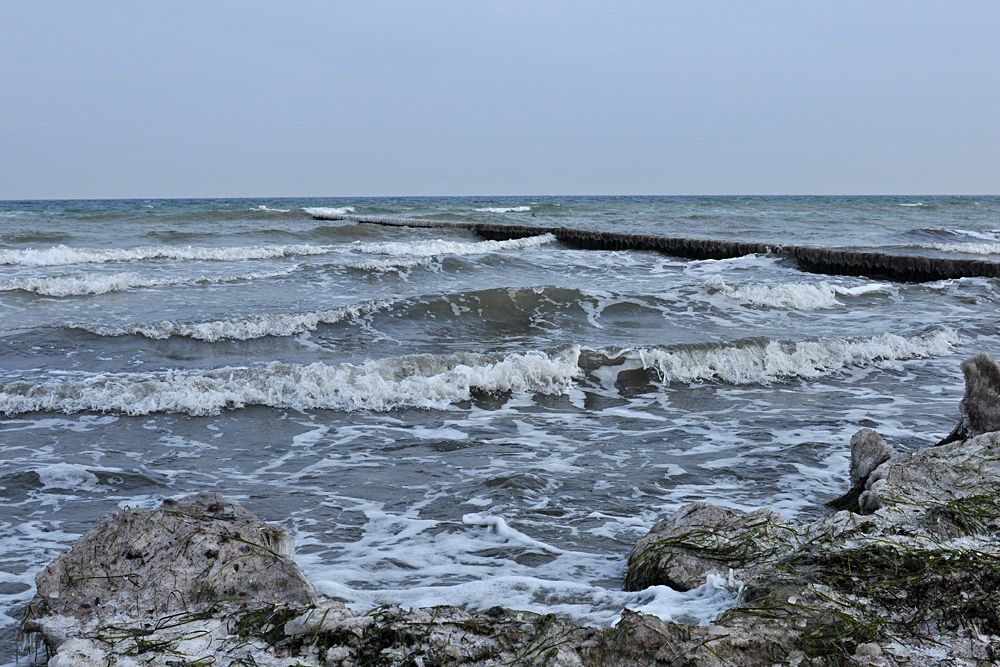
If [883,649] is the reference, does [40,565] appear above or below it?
below

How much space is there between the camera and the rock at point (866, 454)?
411cm

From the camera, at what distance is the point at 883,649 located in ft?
7.42

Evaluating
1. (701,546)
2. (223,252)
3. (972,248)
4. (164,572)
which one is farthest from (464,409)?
(972,248)

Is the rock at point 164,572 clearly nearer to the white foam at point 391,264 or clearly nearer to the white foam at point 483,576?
the white foam at point 483,576

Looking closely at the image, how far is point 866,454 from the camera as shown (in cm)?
426

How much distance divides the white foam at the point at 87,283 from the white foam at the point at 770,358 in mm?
9133

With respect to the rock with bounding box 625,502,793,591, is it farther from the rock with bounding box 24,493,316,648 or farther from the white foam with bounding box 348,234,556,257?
the white foam with bounding box 348,234,556,257

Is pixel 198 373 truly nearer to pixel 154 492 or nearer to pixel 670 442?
pixel 154 492

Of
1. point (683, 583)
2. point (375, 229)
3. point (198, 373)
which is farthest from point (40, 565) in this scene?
point (375, 229)

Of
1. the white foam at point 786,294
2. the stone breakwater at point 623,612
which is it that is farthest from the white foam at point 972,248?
the stone breakwater at point 623,612

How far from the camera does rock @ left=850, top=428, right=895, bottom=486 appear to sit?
13.5 feet

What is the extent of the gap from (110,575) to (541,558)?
189 centimetres

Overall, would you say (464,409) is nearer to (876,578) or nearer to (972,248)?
(876,578)

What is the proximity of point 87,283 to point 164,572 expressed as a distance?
1208 centimetres
